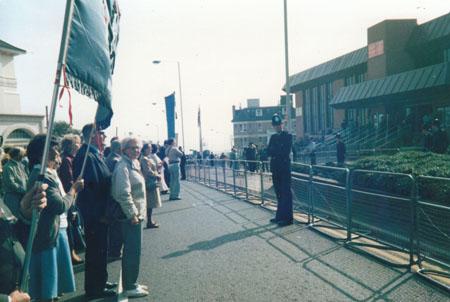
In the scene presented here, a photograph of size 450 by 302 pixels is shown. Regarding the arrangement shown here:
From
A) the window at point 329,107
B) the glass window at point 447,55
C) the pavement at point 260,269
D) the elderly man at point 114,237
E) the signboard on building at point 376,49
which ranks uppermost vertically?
the signboard on building at point 376,49

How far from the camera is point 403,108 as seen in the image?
26.8 m

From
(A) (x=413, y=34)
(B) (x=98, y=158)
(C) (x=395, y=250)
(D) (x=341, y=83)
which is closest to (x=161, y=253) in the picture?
(B) (x=98, y=158)

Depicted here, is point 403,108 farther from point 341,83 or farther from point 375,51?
point 341,83

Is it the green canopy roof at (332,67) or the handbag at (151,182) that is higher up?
the green canopy roof at (332,67)

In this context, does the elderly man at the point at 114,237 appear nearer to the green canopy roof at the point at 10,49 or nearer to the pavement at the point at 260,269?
the pavement at the point at 260,269

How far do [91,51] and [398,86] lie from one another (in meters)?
24.0

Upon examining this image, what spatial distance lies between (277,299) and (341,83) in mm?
35967

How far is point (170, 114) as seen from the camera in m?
21.1

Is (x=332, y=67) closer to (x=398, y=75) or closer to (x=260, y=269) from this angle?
(x=398, y=75)

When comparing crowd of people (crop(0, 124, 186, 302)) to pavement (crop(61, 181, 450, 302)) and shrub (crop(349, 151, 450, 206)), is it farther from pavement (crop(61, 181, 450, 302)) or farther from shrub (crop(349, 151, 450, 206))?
shrub (crop(349, 151, 450, 206))

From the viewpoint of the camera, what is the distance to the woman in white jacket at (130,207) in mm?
4512

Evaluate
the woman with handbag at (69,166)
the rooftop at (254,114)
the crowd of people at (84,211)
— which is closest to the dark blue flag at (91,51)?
the crowd of people at (84,211)

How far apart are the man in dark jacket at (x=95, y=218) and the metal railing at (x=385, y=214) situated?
3768 millimetres

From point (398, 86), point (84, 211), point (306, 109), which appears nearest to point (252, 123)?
point (306, 109)
